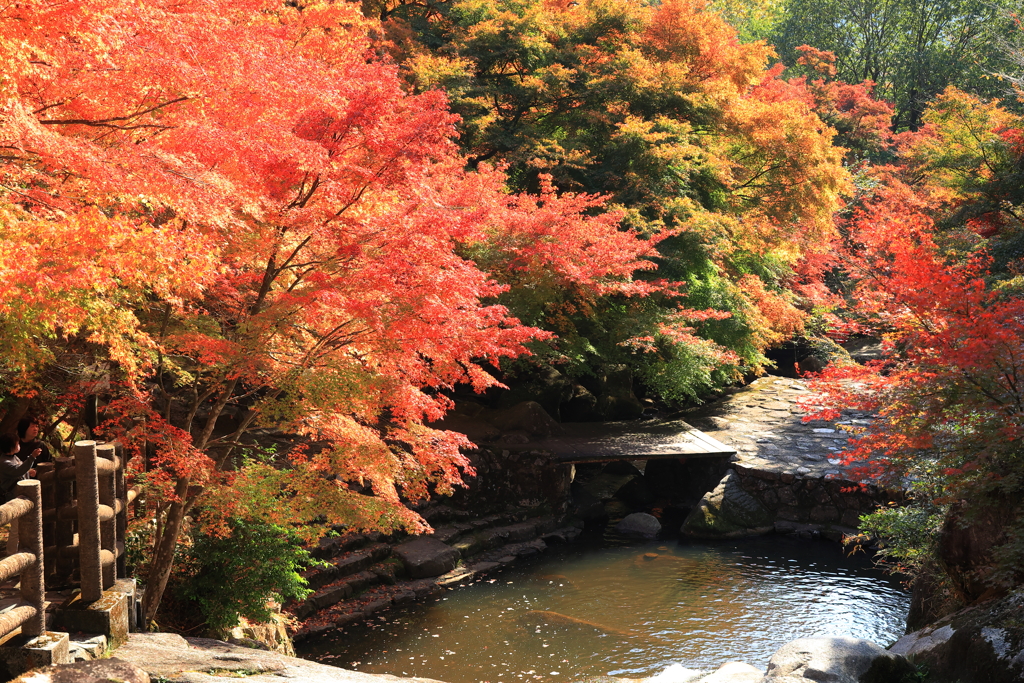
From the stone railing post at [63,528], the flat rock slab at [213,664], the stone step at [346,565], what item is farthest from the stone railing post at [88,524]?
the stone step at [346,565]

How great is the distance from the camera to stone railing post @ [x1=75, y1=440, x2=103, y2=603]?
17.7 ft

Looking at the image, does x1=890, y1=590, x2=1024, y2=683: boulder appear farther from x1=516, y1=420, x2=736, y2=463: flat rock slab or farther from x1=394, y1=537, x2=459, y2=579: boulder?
x1=516, y1=420, x2=736, y2=463: flat rock slab

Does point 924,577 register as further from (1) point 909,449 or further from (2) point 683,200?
(2) point 683,200

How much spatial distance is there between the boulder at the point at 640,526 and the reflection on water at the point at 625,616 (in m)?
0.79

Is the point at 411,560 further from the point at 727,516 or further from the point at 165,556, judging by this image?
the point at 727,516

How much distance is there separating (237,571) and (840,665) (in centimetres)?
600

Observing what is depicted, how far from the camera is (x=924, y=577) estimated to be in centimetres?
897

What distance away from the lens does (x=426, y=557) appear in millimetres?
11992

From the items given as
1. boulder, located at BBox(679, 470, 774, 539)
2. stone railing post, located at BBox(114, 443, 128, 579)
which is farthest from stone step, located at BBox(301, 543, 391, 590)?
boulder, located at BBox(679, 470, 774, 539)

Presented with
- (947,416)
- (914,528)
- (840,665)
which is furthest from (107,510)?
(914,528)

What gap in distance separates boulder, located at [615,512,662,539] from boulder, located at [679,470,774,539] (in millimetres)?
507

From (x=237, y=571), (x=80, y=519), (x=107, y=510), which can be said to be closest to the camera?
(x=80, y=519)

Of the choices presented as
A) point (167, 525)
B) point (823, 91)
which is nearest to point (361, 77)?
point (167, 525)

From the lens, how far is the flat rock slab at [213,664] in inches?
200
